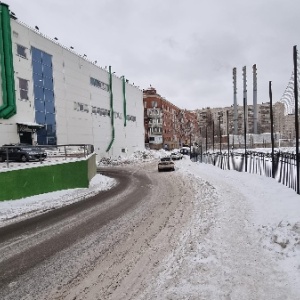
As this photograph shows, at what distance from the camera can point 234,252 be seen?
250 inches

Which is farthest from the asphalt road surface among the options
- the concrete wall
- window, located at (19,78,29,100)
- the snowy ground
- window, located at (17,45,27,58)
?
window, located at (17,45,27,58)

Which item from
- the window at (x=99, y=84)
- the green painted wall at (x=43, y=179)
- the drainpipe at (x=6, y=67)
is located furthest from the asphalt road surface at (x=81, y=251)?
the window at (x=99, y=84)

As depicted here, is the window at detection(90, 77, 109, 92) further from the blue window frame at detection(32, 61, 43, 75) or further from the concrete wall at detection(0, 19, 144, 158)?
the blue window frame at detection(32, 61, 43, 75)

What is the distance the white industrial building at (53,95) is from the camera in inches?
987

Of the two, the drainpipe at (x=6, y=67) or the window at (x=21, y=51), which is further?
the window at (x=21, y=51)

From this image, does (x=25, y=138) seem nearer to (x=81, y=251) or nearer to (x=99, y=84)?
(x=99, y=84)

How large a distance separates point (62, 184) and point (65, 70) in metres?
22.1

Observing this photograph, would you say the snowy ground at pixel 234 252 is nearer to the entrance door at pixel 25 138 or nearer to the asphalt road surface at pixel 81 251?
the asphalt road surface at pixel 81 251

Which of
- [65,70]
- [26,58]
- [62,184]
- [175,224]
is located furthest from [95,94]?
[175,224]

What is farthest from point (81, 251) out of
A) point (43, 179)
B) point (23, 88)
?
point (23, 88)

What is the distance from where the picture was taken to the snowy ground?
4.75 m

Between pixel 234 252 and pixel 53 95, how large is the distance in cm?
2941

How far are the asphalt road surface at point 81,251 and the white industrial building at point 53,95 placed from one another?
17973 mm

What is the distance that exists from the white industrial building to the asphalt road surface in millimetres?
17973
